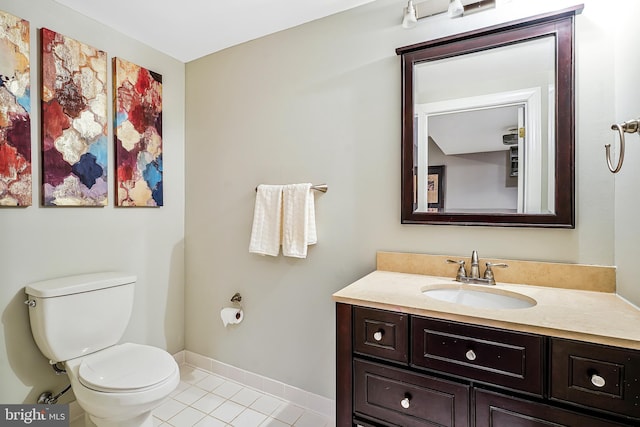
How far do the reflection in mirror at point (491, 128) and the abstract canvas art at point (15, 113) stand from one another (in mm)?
1928

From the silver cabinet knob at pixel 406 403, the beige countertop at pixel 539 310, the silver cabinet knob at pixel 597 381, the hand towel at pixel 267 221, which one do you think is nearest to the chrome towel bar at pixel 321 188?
the hand towel at pixel 267 221

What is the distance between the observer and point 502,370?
1.01 metres

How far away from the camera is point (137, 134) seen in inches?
84.5

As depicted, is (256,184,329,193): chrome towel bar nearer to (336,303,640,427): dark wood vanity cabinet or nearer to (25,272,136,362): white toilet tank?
(336,303,640,427): dark wood vanity cabinet

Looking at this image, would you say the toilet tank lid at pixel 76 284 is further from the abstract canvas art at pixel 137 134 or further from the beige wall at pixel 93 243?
the abstract canvas art at pixel 137 134

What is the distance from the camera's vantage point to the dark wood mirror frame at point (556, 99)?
52.6 inches

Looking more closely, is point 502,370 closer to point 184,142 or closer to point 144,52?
point 184,142

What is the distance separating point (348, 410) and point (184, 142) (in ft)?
6.87

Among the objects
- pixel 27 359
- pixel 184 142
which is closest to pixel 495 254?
pixel 184 142

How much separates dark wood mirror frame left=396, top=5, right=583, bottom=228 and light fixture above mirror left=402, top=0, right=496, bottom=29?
10cm

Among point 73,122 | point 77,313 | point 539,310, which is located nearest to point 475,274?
point 539,310

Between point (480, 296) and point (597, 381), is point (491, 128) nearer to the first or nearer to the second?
point (480, 296)

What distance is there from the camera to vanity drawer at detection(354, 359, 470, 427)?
1073 millimetres

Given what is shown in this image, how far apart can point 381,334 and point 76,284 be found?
1531 mm
